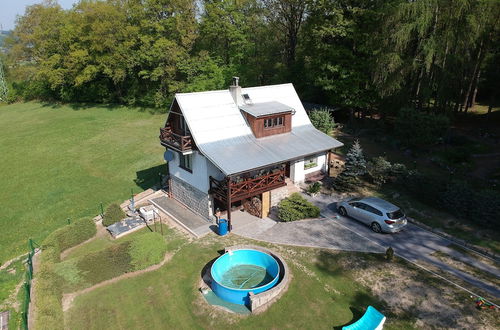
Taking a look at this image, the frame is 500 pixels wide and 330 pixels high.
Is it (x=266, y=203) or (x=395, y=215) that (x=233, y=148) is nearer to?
(x=266, y=203)

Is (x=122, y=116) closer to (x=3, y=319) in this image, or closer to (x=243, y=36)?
(x=243, y=36)

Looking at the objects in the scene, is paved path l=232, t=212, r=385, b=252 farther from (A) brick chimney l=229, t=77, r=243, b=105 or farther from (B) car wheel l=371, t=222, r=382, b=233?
(A) brick chimney l=229, t=77, r=243, b=105

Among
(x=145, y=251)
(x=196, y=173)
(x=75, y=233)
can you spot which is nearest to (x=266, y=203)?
(x=196, y=173)

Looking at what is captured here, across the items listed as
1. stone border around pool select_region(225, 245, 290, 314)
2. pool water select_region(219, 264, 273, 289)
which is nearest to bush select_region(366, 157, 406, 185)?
stone border around pool select_region(225, 245, 290, 314)

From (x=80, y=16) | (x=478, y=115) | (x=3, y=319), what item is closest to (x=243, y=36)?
(x=80, y=16)

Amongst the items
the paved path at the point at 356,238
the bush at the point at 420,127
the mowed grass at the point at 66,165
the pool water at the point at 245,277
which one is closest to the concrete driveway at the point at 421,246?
the paved path at the point at 356,238

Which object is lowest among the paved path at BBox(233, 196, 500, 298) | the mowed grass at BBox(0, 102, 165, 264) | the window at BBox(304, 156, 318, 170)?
the mowed grass at BBox(0, 102, 165, 264)
